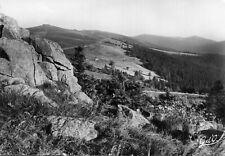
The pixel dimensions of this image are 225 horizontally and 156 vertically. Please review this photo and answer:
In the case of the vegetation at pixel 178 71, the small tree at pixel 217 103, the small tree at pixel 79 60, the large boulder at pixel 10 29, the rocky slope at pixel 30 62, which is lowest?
the vegetation at pixel 178 71

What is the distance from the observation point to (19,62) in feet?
56.0

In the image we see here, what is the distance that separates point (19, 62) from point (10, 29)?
3.00m

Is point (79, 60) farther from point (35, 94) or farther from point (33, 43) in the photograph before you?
point (35, 94)

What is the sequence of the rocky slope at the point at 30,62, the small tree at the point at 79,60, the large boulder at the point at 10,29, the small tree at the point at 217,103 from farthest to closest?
Result: the small tree at the point at 217,103
the small tree at the point at 79,60
the large boulder at the point at 10,29
the rocky slope at the point at 30,62

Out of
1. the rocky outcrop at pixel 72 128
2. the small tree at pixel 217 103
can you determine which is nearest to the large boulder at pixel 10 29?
the rocky outcrop at pixel 72 128

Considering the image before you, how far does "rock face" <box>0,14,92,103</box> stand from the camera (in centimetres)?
1609

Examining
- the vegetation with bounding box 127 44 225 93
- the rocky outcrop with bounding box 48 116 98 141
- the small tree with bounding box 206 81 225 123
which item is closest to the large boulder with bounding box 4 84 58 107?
the rocky outcrop with bounding box 48 116 98 141

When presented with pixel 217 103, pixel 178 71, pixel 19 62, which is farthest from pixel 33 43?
pixel 178 71

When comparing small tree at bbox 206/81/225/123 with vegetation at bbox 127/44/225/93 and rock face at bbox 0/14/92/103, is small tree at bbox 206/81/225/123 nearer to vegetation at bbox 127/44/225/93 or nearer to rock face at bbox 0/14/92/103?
rock face at bbox 0/14/92/103

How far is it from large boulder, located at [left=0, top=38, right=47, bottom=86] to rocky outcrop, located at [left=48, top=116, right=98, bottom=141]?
808 centimetres

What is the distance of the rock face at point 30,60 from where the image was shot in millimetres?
16094

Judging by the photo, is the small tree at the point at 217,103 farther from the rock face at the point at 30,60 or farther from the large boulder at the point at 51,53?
the rock face at the point at 30,60

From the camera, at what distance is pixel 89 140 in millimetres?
7414

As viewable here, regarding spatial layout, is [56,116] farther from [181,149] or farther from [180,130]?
[180,130]
